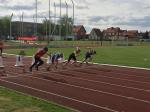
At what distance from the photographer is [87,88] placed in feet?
52.1

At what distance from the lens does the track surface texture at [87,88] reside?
12.3 meters

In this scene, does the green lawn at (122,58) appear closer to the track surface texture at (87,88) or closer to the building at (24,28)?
the track surface texture at (87,88)

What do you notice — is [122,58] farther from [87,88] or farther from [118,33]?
[118,33]

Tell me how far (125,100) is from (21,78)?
7.19 meters

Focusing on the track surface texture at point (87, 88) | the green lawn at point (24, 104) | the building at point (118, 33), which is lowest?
the track surface texture at point (87, 88)

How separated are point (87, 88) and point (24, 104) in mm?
4680

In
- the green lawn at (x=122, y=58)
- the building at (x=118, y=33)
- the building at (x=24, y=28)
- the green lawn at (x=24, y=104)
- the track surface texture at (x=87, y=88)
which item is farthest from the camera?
the building at (x=118, y=33)

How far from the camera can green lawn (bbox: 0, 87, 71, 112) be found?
11.0m

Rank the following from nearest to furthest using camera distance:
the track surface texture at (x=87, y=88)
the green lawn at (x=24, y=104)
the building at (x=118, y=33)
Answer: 1. the green lawn at (x=24, y=104)
2. the track surface texture at (x=87, y=88)
3. the building at (x=118, y=33)

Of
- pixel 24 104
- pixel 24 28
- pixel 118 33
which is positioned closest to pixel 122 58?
pixel 24 104

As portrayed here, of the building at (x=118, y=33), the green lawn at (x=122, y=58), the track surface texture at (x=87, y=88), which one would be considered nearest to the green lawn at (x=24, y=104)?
the track surface texture at (x=87, y=88)

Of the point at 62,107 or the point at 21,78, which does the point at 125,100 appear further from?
the point at 21,78

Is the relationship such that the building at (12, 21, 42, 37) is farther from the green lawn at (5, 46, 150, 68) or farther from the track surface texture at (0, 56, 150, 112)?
the track surface texture at (0, 56, 150, 112)

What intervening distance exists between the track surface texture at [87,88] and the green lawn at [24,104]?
2.37ft
